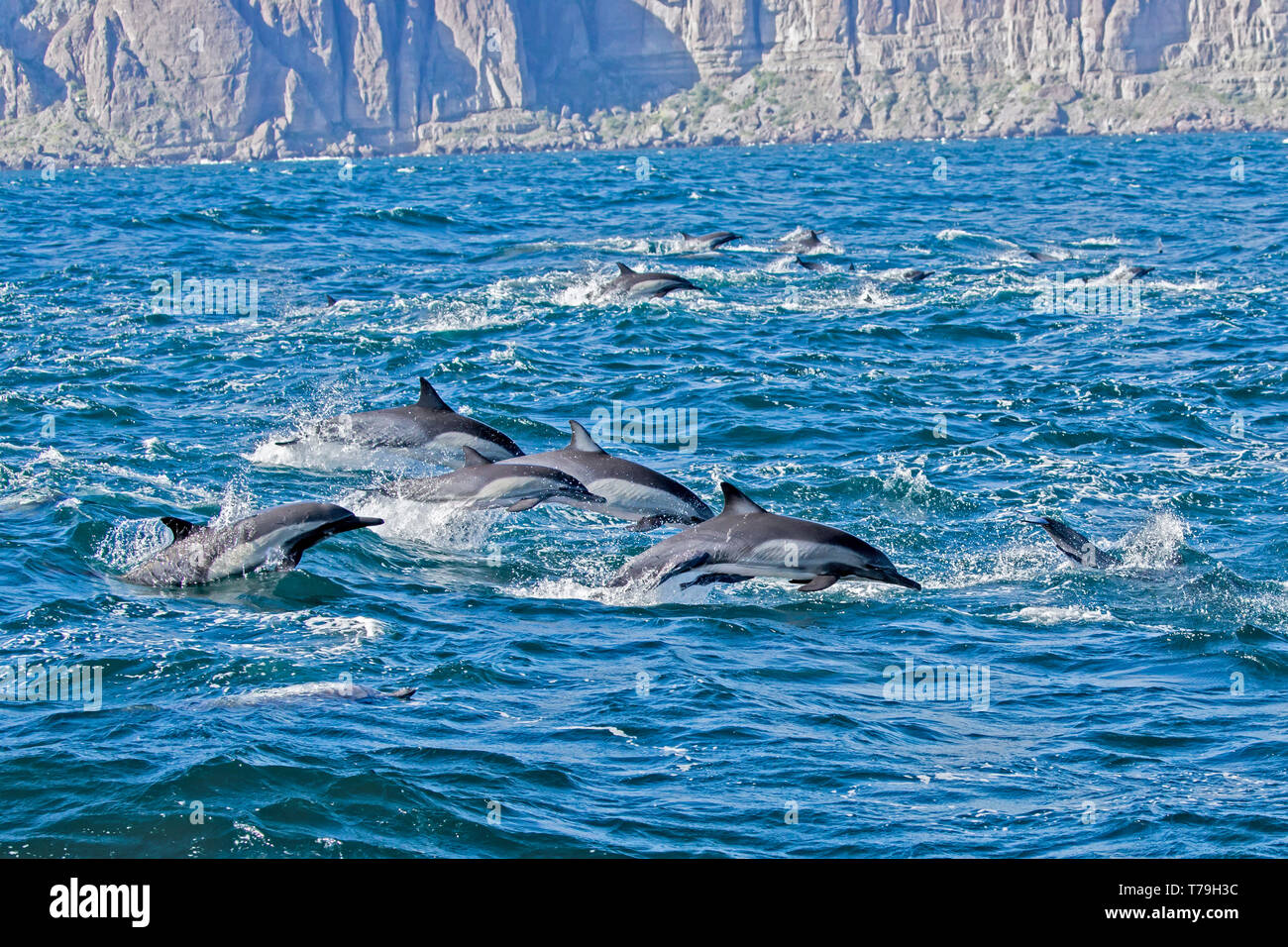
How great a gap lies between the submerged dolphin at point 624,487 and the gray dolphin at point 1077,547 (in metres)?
3.34

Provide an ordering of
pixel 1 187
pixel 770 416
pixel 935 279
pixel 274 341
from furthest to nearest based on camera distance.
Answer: pixel 1 187 < pixel 935 279 < pixel 274 341 < pixel 770 416

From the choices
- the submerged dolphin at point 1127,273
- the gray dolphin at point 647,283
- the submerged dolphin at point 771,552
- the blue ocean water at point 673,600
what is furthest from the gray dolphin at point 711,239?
the submerged dolphin at point 771,552

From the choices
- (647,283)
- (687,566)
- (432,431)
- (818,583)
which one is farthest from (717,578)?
(647,283)

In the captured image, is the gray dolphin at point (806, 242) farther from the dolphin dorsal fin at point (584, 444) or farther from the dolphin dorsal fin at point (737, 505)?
the dolphin dorsal fin at point (737, 505)

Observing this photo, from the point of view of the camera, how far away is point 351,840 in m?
8.35

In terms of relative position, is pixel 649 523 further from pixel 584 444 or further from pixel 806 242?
pixel 806 242

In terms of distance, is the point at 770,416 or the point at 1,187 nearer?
the point at 770,416

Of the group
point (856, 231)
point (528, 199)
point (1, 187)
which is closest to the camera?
point (856, 231)

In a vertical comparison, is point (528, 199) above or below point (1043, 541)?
above

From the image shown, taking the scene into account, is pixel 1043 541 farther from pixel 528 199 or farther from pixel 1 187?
pixel 1 187

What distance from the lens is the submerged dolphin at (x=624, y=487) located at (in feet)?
48.2

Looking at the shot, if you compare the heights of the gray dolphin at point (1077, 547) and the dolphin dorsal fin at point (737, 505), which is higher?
the dolphin dorsal fin at point (737, 505)

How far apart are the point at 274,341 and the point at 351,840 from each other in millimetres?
18782
